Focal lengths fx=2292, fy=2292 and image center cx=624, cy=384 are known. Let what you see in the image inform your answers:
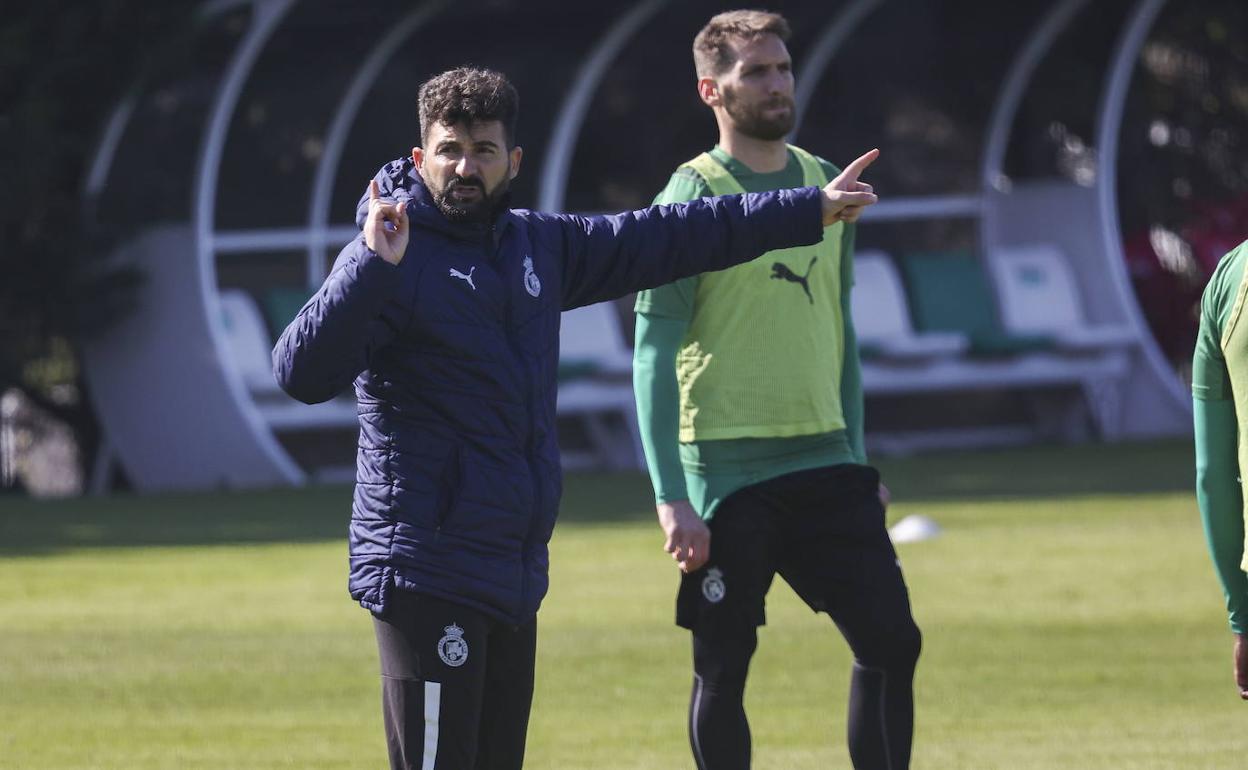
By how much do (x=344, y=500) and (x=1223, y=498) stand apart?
42.9ft

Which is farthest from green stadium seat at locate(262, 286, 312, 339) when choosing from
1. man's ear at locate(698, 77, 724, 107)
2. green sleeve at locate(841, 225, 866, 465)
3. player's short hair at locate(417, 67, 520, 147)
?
player's short hair at locate(417, 67, 520, 147)

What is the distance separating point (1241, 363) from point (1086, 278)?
17835 millimetres

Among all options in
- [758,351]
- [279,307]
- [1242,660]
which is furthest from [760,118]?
[279,307]

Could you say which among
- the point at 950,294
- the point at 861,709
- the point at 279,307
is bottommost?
the point at 279,307

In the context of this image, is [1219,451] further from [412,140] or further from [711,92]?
[412,140]

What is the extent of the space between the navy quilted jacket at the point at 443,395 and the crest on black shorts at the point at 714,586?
1.10 meters

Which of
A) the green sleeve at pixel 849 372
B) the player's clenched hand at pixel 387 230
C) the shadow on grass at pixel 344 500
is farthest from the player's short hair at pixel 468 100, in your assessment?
the shadow on grass at pixel 344 500

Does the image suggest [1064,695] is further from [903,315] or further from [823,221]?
[903,315]

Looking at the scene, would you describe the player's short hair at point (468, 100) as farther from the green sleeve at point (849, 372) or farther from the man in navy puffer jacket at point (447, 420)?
the green sleeve at point (849, 372)

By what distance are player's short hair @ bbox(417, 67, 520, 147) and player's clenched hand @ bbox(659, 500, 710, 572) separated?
1.36 m

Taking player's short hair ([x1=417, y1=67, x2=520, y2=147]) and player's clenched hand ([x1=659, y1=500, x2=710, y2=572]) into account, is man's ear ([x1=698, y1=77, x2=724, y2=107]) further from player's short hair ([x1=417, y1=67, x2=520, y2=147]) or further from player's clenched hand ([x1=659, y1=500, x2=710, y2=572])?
player's short hair ([x1=417, y1=67, x2=520, y2=147])

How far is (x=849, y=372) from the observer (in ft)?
19.6

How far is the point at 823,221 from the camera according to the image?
15.6 ft

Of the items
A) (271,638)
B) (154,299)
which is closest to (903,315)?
(154,299)
